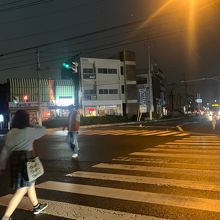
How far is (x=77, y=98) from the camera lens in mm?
67000

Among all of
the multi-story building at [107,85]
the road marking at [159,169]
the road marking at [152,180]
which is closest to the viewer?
the road marking at [152,180]

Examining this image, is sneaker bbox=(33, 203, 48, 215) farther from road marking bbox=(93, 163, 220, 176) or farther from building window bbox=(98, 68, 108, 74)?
building window bbox=(98, 68, 108, 74)

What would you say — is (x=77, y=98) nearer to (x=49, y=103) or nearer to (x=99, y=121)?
(x=49, y=103)

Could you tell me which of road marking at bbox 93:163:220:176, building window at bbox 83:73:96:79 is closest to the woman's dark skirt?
road marking at bbox 93:163:220:176

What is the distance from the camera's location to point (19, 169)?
5969mm

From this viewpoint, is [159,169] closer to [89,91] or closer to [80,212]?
[80,212]

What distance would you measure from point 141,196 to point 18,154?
2.53 metres

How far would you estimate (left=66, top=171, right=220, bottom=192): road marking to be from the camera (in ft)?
26.0

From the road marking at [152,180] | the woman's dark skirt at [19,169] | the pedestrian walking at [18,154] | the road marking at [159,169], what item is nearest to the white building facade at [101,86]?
the road marking at [159,169]

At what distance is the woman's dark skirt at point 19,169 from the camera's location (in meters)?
5.96

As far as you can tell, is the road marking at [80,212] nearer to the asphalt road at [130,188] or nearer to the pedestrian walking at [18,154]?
the asphalt road at [130,188]

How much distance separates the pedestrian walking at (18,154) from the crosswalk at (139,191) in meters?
0.71

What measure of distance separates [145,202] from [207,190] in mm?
1480

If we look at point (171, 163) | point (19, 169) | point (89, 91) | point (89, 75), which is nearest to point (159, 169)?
point (171, 163)
